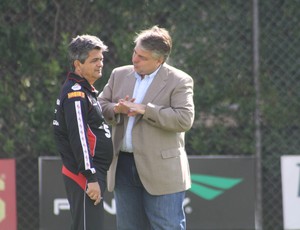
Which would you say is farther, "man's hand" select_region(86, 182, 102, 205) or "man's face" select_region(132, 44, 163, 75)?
"man's face" select_region(132, 44, 163, 75)

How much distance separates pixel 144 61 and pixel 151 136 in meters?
0.47

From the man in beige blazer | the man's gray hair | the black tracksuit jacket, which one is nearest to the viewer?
the black tracksuit jacket

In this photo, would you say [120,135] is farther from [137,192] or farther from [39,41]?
[39,41]

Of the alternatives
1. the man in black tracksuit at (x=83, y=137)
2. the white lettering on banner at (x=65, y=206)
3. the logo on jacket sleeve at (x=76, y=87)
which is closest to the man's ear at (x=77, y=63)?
the man in black tracksuit at (x=83, y=137)

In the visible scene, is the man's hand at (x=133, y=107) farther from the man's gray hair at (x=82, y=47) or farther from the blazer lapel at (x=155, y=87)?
the man's gray hair at (x=82, y=47)

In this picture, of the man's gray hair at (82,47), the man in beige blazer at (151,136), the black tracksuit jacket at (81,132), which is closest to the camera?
the black tracksuit jacket at (81,132)

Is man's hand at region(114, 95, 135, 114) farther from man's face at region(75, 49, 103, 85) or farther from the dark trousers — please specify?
the dark trousers

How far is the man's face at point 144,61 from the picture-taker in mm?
4469

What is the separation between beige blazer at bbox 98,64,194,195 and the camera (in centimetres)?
442

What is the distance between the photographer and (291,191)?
6.31 m

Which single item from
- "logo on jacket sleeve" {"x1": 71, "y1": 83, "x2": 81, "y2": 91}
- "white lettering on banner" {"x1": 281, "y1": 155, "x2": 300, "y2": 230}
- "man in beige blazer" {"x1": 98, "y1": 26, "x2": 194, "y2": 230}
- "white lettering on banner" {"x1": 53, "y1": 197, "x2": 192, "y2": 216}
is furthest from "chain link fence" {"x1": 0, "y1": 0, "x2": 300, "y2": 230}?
"logo on jacket sleeve" {"x1": 71, "y1": 83, "x2": 81, "y2": 91}

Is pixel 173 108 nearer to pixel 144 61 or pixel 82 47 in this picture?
pixel 144 61

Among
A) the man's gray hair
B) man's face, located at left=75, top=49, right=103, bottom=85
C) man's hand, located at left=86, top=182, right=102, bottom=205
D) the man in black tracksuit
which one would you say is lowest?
man's hand, located at left=86, top=182, right=102, bottom=205

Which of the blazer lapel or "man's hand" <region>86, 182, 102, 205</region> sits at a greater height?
the blazer lapel
